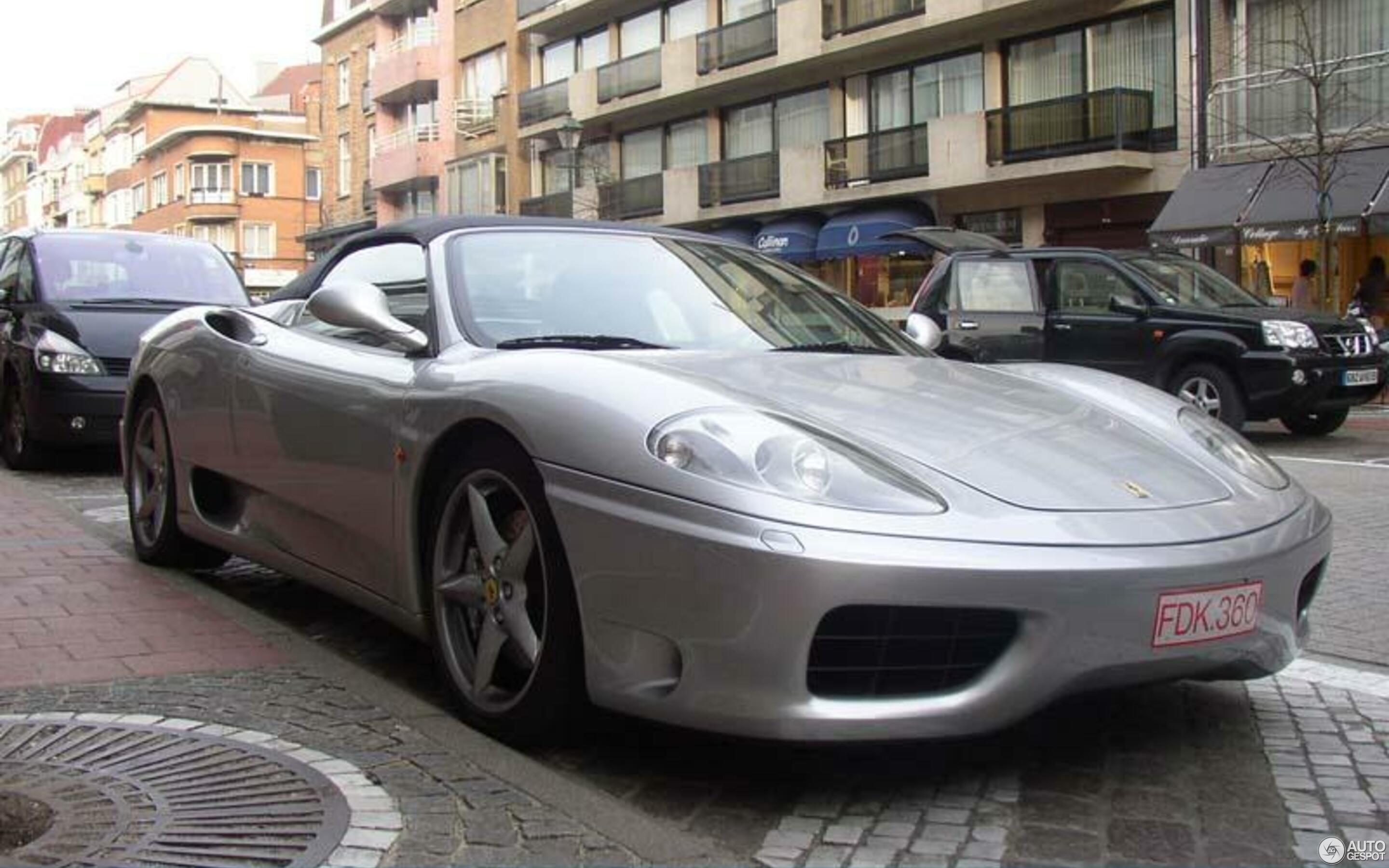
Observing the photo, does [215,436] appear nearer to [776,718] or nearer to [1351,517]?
[776,718]

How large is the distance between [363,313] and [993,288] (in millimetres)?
11086

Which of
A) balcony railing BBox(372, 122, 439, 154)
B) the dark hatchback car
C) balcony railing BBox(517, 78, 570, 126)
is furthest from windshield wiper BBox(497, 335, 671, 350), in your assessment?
balcony railing BBox(372, 122, 439, 154)

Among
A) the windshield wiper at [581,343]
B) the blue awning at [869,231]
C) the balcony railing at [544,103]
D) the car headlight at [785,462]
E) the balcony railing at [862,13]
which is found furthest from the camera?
the balcony railing at [544,103]

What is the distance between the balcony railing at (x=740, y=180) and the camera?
32000 millimetres

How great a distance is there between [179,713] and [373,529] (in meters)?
0.70

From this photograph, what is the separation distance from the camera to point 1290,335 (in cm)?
1223

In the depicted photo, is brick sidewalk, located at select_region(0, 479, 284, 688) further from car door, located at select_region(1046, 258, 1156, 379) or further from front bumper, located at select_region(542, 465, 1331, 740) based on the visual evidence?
car door, located at select_region(1046, 258, 1156, 379)

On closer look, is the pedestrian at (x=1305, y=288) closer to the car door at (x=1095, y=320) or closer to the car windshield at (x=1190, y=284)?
the car windshield at (x=1190, y=284)

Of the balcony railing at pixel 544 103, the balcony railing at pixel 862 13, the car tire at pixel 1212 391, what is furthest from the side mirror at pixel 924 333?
the balcony railing at pixel 544 103

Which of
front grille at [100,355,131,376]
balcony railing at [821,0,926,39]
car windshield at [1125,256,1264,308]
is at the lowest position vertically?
front grille at [100,355,131,376]

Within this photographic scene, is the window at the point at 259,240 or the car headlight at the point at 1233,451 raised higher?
the window at the point at 259,240

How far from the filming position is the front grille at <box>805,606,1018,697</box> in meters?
2.84

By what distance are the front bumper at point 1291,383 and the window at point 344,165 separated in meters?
44.6

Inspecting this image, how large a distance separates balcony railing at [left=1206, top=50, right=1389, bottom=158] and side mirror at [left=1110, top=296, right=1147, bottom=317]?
8.09 metres
